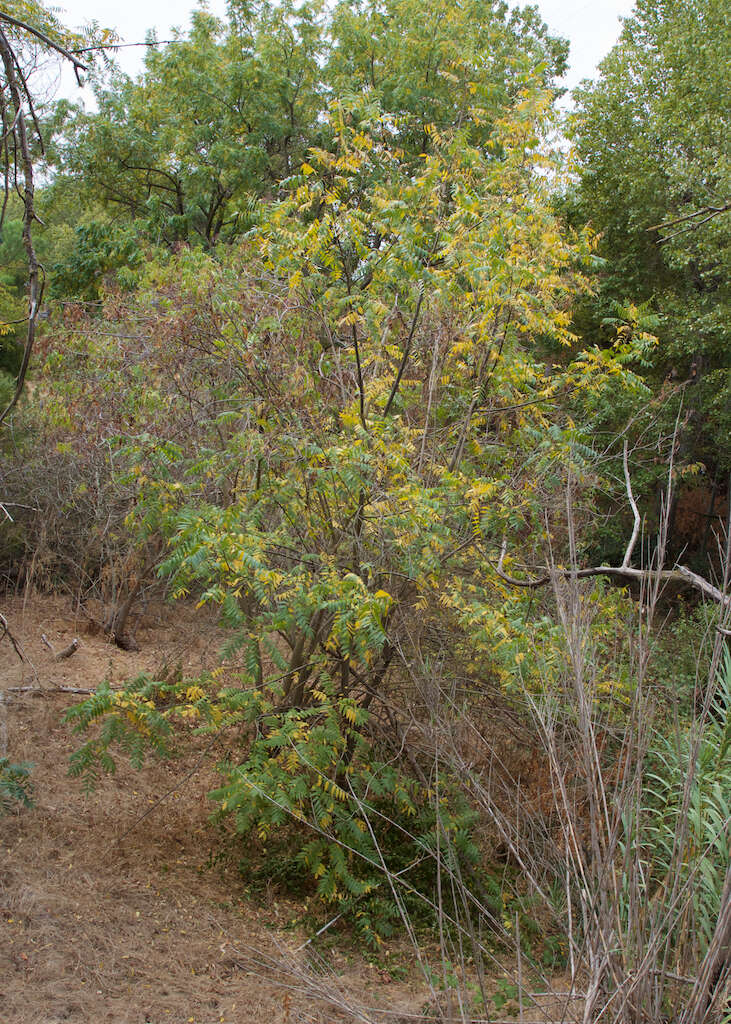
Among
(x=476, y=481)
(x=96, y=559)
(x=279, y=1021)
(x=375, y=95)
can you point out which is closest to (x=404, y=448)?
(x=476, y=481)

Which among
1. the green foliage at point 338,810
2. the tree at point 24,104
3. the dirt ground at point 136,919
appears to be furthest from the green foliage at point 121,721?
the tree at point 24,104

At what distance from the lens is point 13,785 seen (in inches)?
176

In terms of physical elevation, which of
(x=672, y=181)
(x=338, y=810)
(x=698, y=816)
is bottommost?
(x=338, y=810)

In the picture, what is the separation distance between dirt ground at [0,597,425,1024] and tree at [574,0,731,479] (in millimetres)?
9081

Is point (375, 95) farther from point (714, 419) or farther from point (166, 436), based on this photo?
point (714, 419)

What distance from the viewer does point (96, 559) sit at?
9977 millimetres

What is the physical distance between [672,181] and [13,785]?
12.2m

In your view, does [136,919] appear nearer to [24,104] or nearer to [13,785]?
[13,785]

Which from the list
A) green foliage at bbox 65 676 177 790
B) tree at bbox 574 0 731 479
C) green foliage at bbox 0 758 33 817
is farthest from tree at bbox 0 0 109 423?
tree at bbox 574 0 731 479

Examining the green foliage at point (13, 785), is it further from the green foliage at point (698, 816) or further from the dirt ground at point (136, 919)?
the green foliage at point (698, 816)

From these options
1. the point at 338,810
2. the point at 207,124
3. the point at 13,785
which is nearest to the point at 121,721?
the point at 13,785

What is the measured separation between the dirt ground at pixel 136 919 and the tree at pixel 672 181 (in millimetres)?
9081

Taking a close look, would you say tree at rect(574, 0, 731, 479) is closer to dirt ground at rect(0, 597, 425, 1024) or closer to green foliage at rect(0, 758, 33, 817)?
dirt ground at rect(0, 597, 425, 1024)

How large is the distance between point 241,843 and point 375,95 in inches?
207
